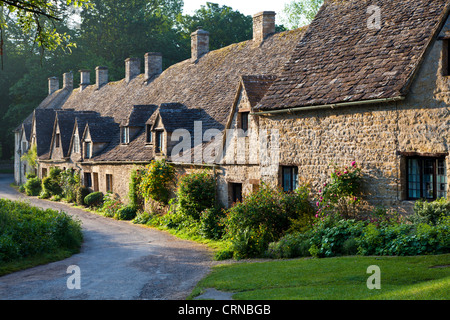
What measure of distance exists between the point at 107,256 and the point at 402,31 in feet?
40.8

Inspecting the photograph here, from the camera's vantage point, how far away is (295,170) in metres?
18.6

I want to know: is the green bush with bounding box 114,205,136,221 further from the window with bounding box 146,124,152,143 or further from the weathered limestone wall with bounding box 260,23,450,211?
the weathered limestone wall with bounding box 260,23,450,211

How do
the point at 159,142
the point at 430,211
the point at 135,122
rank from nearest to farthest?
the point at 430,211
the point at 159,142
the point at 135,122

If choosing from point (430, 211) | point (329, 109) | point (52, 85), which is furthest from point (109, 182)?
point (52, 85)

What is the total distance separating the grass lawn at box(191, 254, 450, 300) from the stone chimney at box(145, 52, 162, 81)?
27.6m

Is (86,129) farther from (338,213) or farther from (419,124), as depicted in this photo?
(419,124)

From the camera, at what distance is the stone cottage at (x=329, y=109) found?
14.6 meters

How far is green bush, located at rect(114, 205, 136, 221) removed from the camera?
97.1 ft

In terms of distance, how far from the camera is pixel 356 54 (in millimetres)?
17234

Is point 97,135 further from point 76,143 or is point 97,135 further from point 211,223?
point 211,223

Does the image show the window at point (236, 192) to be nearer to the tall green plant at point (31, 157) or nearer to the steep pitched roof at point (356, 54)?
the steep pitched roof at point (356, 54)

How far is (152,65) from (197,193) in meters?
19.8

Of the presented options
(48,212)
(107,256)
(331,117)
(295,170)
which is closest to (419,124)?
(331,117)

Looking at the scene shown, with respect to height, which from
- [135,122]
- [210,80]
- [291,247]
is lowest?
[291,247]
